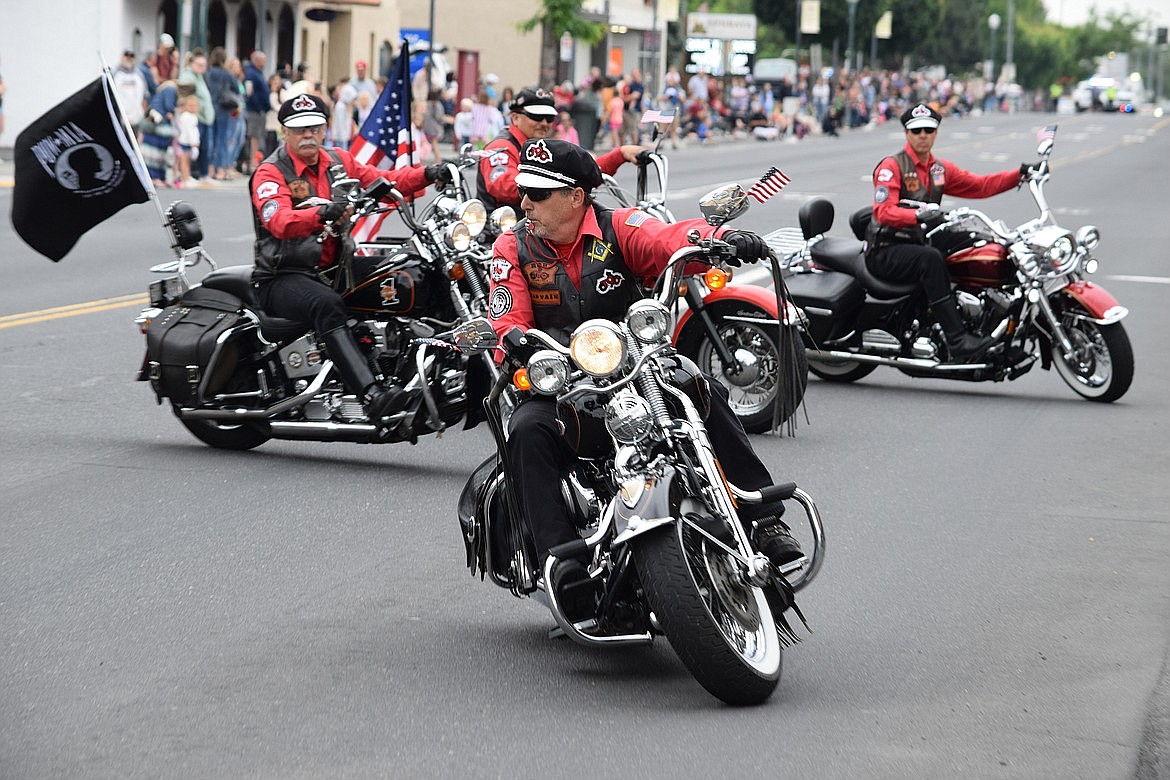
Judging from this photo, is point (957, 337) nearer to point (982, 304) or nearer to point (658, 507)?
point (982, 304)

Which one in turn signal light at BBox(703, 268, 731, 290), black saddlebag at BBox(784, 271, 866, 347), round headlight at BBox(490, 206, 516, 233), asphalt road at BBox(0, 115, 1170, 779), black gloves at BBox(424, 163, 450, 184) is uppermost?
black gloves at BBox(424, 163, 450, 184)

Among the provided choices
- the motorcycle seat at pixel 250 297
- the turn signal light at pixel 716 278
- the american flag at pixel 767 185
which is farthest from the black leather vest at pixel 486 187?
the turn signal light at pixel 716 278

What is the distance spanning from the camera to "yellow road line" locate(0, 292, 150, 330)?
13.7m

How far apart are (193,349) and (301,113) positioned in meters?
1.34

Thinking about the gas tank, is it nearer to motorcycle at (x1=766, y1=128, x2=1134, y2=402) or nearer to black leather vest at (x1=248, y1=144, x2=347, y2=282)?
black leather vest at (x1=248, y1=144, x2=347, y2=282)

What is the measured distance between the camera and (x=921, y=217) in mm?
11203

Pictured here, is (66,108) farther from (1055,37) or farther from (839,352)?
(1055,37)

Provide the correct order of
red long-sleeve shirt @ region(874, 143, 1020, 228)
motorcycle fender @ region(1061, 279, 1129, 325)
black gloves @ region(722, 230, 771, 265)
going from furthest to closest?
red long-sleeve shirt @ region(874, 143, 1020, 228) → motorcycle fender @ region(1061, 279, 1129, 325) → black gloves @ region(722, 230, 771, 265)

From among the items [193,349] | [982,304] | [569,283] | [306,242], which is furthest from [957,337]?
[569,283]

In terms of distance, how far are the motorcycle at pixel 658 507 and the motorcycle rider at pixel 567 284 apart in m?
0.08

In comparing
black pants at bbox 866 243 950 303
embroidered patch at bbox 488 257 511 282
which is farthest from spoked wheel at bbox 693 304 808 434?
embroidered patch at bbox 488 257 511 282

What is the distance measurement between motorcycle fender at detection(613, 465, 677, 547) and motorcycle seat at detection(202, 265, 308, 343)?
14.1 feet

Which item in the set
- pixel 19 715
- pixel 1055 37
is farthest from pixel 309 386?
pixel 1055 37

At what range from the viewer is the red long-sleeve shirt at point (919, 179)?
37.2 ft
